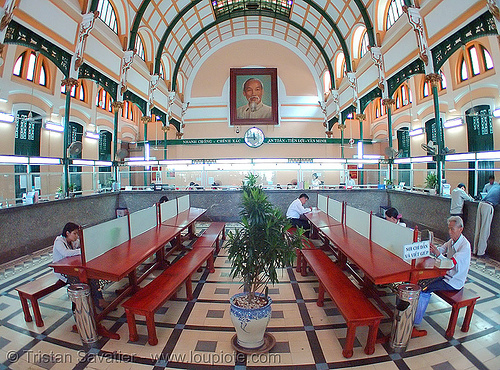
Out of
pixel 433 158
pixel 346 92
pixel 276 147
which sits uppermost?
pixel 346 92

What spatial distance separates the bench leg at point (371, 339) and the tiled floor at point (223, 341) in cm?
5

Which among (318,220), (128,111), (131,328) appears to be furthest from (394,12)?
(128,111)

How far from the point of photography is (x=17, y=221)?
570cm

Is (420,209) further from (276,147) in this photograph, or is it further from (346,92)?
(276,147)

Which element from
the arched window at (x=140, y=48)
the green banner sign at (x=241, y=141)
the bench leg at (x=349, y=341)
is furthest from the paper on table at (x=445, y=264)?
the green banner sign at (x=241, y=141)

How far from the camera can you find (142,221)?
4.88 m

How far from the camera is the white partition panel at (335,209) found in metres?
5.80

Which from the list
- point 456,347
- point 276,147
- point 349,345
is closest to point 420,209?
point 456,347

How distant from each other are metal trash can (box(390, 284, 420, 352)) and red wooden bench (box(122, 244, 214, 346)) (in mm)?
2401

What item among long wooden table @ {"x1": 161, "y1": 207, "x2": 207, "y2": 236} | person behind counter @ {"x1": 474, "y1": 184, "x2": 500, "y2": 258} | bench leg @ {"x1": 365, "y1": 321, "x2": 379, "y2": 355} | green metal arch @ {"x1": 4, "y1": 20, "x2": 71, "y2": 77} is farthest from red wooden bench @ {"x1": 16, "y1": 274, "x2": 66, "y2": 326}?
person behind counter @ {"x1": 474, "y1": 184, "x2": 500, "y2": 258}

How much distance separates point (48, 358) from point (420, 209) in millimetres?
8548

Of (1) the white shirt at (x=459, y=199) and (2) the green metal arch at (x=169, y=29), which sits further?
(2) the green metal arch at (x=169, y=29)

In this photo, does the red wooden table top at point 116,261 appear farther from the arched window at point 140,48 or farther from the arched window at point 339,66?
the arched window at point 339,66

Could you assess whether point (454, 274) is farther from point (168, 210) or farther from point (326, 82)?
point (326, 82)
